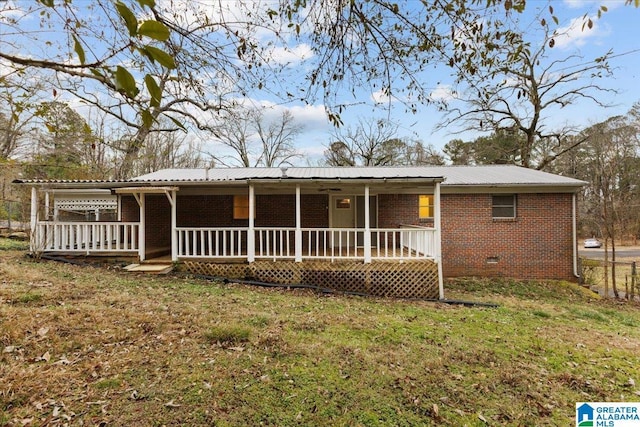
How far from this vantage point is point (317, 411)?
3197 millimetres

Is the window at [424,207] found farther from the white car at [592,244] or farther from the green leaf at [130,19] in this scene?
the white car at [592,244]

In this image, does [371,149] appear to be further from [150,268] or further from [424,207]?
[150,268]

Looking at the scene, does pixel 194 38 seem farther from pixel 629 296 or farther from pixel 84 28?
pixel 629 296

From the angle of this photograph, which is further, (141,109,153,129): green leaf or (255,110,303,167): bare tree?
(255,110,303,167): bare tree

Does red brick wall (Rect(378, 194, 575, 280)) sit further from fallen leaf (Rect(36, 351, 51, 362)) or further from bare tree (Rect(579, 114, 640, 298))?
fallen leaf (Rect(36, 351, 51, 362))

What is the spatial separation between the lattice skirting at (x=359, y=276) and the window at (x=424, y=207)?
14.4ft

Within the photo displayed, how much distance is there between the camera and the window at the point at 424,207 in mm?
12781

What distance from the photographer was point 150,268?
9133mm

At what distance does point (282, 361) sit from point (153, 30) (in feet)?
12.9

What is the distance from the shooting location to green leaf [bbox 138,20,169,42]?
3.19 ft

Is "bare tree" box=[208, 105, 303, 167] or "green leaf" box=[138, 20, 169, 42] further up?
"bare tree" box=[208, 105, 303, 167]

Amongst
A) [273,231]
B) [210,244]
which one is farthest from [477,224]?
[210,244]

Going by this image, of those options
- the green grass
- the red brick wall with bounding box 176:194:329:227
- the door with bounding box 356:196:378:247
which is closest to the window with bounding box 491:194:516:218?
the door with bounding box 356:196:378:247
